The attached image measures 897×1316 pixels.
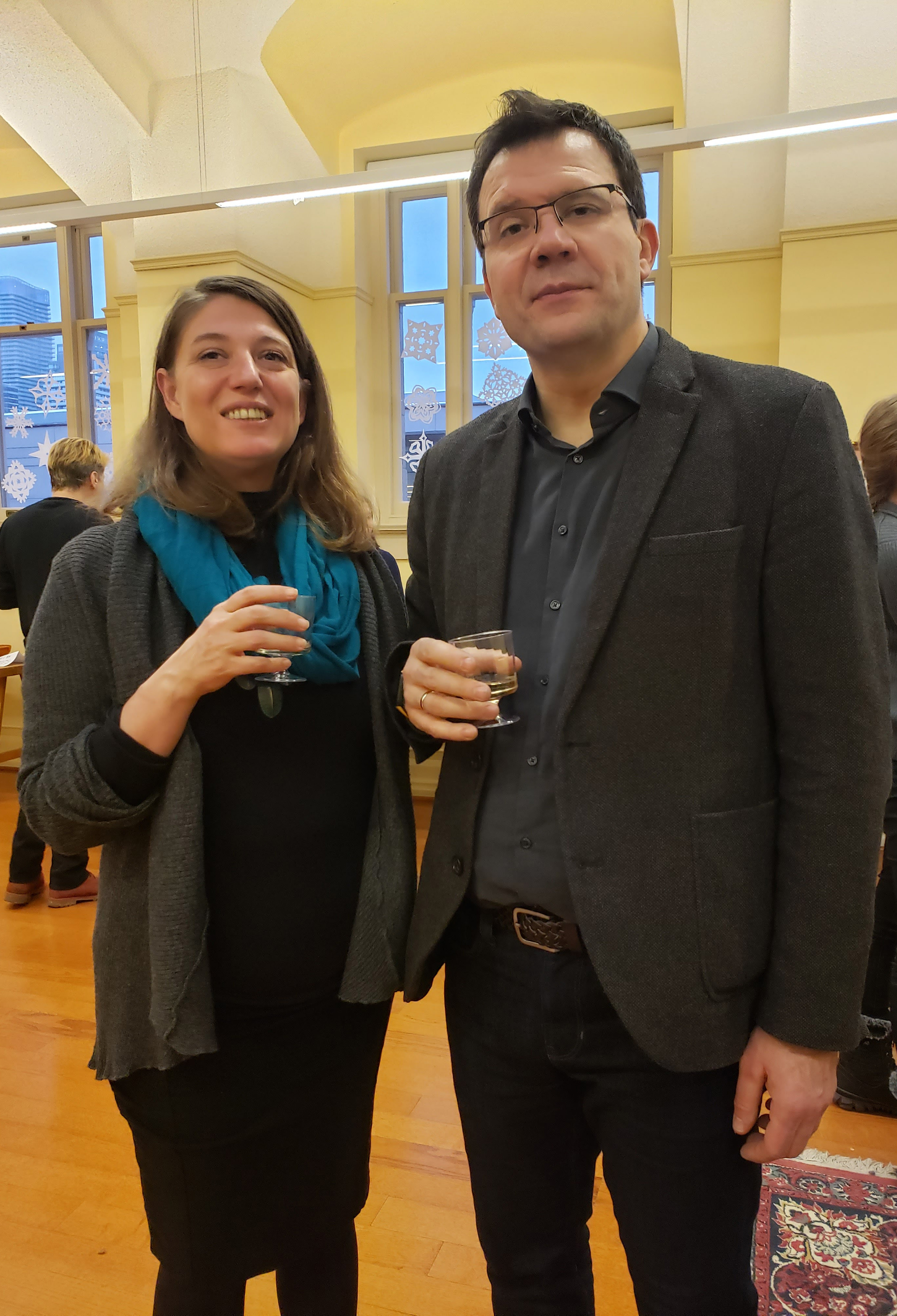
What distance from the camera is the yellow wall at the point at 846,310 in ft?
15.1

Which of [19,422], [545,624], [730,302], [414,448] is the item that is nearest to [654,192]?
[730,302]

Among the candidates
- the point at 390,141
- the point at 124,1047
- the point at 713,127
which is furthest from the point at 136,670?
the point at 390,141

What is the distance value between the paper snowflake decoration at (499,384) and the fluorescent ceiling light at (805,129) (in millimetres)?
2228

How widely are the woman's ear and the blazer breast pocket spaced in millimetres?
758

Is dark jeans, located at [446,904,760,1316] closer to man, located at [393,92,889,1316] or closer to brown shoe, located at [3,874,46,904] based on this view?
man, located at [393,92,889,1316]

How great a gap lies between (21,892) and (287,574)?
11.0 ft

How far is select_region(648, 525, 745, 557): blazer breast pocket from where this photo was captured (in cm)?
100

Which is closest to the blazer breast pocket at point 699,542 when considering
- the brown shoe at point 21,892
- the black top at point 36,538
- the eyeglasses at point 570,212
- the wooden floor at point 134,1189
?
the eyeglasses at point 570,212

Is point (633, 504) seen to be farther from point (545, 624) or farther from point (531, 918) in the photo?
point (531, 918)

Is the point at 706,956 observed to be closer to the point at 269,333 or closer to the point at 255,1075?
the point at 255,1075

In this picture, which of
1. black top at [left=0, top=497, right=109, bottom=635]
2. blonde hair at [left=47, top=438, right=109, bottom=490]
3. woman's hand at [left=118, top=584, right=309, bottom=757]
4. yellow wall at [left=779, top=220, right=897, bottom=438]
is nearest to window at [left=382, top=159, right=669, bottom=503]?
yellow wall at [left=779, top=220, right=897, bottom=438]

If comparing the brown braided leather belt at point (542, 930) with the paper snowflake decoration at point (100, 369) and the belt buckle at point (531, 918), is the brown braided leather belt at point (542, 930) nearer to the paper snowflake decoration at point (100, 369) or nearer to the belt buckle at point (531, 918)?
the belt buckle at point (531, 918)

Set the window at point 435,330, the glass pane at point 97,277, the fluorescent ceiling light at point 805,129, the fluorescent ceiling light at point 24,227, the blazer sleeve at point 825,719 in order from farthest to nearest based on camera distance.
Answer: the glass pane at point 97,277 < the window at point 435,330 < the fluorescent ceiling light at point 24,227 < the fluorescent ceiling light at point 805,129 < the blazer sleeve at point 825,719

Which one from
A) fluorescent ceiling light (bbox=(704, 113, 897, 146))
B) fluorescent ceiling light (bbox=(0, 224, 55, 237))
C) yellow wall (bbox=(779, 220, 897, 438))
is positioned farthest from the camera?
fluorescent ceiling light (bbox=(0, 224, 55, 237))
